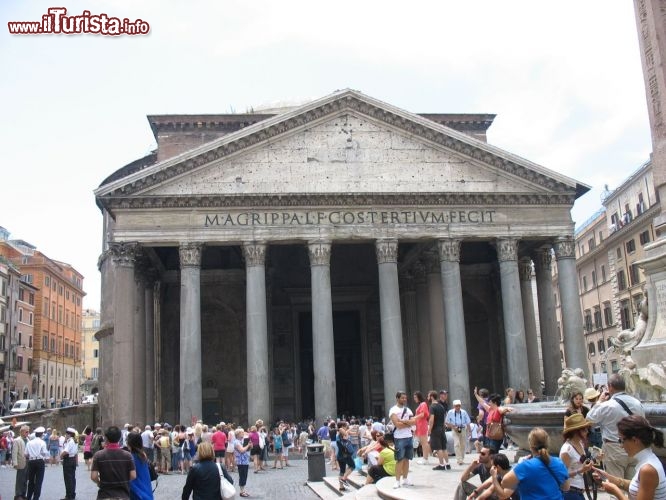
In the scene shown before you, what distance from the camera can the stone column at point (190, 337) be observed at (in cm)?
2302

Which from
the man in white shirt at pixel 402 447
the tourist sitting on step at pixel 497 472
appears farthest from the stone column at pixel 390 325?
the tourist sitting on step at pixel 497 472

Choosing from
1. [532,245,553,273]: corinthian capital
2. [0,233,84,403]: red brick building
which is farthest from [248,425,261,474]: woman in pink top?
[0,233,84,403]: red brick building

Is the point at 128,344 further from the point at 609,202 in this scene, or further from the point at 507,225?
the point at 609,202

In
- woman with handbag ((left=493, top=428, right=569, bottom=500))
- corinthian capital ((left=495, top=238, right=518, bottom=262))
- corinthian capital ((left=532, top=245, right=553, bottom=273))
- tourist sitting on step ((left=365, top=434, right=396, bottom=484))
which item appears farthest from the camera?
corinthian capital ((left=532, top=245, right=553, bottom=273))

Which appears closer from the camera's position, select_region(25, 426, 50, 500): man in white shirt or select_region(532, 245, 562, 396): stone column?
select_region(25, 426, 50, 500): man in white shirt

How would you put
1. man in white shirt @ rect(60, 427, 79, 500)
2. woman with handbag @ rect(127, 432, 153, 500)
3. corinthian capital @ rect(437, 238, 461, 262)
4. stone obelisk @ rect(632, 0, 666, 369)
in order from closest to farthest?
woman with handbag @ rect(127, 432, 153, 500) → stone obelisk @ rect(632, 0, 666, 369) → man in white shirt @ rect(60, 427, 79, 500) → corinthian capital @ rect(437, 238, 461, 262)

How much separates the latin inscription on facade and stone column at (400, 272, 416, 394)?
18.4 ft

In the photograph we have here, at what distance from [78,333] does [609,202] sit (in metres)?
47.1

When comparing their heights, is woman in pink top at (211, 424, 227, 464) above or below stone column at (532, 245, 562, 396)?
below

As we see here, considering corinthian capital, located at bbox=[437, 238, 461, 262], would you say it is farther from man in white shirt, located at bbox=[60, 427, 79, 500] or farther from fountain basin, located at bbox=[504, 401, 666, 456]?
fountain basin, located at bbox=[504, 401, 666, 456]

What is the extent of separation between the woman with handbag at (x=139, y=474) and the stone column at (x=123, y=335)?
1738 centimetres

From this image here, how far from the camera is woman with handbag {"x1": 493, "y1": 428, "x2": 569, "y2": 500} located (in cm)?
470

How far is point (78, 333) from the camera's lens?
66.4 metres

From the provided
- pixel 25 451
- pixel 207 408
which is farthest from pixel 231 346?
pixel 25 451
